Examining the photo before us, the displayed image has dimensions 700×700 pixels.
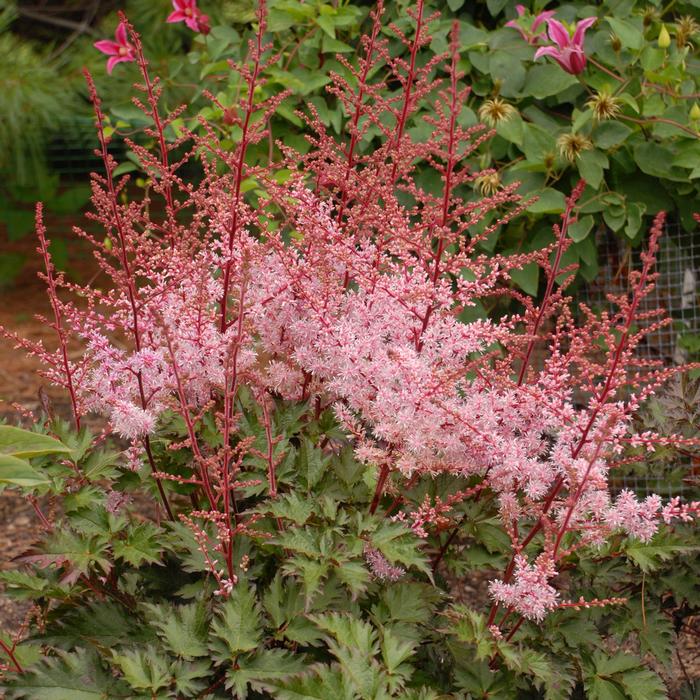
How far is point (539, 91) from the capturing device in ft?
10.0

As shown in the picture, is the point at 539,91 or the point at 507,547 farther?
the point at 539,91

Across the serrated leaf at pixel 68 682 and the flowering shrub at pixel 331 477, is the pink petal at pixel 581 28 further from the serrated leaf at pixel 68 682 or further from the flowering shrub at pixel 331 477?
the serrated leaf at pixel 68 682

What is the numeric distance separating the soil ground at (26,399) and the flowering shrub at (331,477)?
21 centimetres

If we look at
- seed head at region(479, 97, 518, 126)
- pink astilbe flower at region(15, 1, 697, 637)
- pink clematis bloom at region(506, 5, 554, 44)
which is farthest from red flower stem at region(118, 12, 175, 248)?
pink clematis bloom at region(506, 5, 554, 44)

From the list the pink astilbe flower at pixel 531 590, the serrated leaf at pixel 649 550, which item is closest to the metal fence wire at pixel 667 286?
the serrated leaf at pixel 649 550

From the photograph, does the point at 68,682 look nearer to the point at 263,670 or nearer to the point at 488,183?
the point at 263,670

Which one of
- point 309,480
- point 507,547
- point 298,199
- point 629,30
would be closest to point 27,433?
point 309,480

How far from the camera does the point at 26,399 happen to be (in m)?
4.32

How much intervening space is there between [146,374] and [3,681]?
1.77 feet

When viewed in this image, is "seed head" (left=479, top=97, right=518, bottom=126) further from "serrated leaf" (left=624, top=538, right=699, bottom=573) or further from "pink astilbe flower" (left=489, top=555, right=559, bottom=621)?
"pink astilbe flower" (left=489, top=555, right=559, bottom=621)

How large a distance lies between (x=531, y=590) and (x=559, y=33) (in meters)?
1.75

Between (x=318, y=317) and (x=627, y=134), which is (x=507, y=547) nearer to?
(x=318, y=317)

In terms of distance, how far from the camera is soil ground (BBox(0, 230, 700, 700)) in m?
2.62

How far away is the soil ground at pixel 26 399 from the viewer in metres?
2.62
